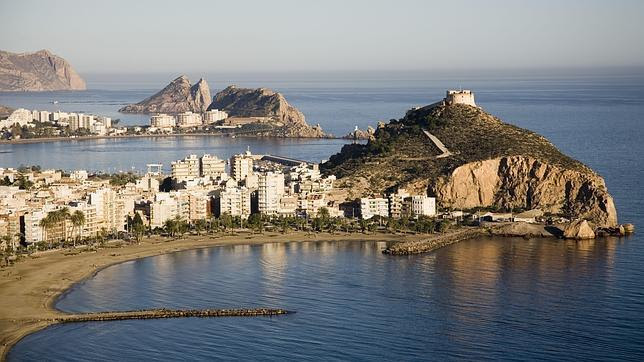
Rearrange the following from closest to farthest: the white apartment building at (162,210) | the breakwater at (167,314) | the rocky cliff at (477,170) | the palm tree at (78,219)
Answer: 1. the breakwater at (167,314)
2. the palm tree at (78,219)
3. the white apartment building at (162,210)
4. the rocky cliff at (477,170)

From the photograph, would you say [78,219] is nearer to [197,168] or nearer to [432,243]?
[432,243]

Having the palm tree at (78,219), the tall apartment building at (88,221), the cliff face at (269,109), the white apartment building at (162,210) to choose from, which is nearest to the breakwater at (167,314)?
the palm tree at (78,219)

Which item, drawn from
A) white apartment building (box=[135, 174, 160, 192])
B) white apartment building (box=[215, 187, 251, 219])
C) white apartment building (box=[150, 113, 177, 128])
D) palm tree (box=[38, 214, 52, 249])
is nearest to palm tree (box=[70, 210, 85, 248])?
palm tree (box=[38, 214, 52, 249])

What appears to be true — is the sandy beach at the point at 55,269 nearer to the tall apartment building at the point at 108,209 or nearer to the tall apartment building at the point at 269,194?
the tall apartment building at the point at 108,209

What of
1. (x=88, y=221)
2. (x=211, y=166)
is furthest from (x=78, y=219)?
(x=211, y=166)

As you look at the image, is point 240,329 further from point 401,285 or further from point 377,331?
point 401,285

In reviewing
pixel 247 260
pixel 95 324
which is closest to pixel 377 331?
pixel 95 324
